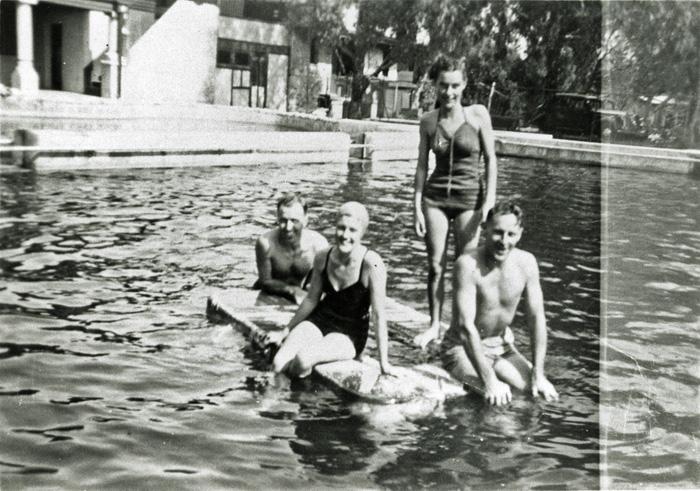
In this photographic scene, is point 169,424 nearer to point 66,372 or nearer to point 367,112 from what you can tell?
point 66,372

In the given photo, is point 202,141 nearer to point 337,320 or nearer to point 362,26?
point 337,320

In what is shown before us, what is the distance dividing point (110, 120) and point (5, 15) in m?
8.05

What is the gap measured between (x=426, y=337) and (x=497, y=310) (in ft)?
2.70

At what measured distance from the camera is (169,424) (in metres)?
4.95

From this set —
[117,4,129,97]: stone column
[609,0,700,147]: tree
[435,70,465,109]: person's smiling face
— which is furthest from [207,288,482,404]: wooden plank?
[117,4,129,97]: stone column

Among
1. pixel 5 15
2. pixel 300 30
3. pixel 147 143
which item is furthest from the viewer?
pixel 300 30

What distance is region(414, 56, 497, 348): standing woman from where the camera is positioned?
253 inches

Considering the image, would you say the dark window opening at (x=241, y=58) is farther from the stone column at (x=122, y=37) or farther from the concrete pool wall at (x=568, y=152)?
the concrete pool wall at (x=568, y=152)

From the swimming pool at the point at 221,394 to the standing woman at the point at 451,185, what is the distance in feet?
2.40

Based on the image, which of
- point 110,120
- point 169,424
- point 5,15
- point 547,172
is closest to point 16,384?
point 169,424

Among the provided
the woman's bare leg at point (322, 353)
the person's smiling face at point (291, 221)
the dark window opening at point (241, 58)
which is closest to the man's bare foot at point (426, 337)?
the woman's bare leg at point (322, 353)

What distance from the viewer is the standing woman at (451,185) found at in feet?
21.1

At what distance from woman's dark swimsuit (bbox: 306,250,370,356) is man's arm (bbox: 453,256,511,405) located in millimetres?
705

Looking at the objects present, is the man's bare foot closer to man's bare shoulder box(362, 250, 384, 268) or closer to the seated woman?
the seated woman
